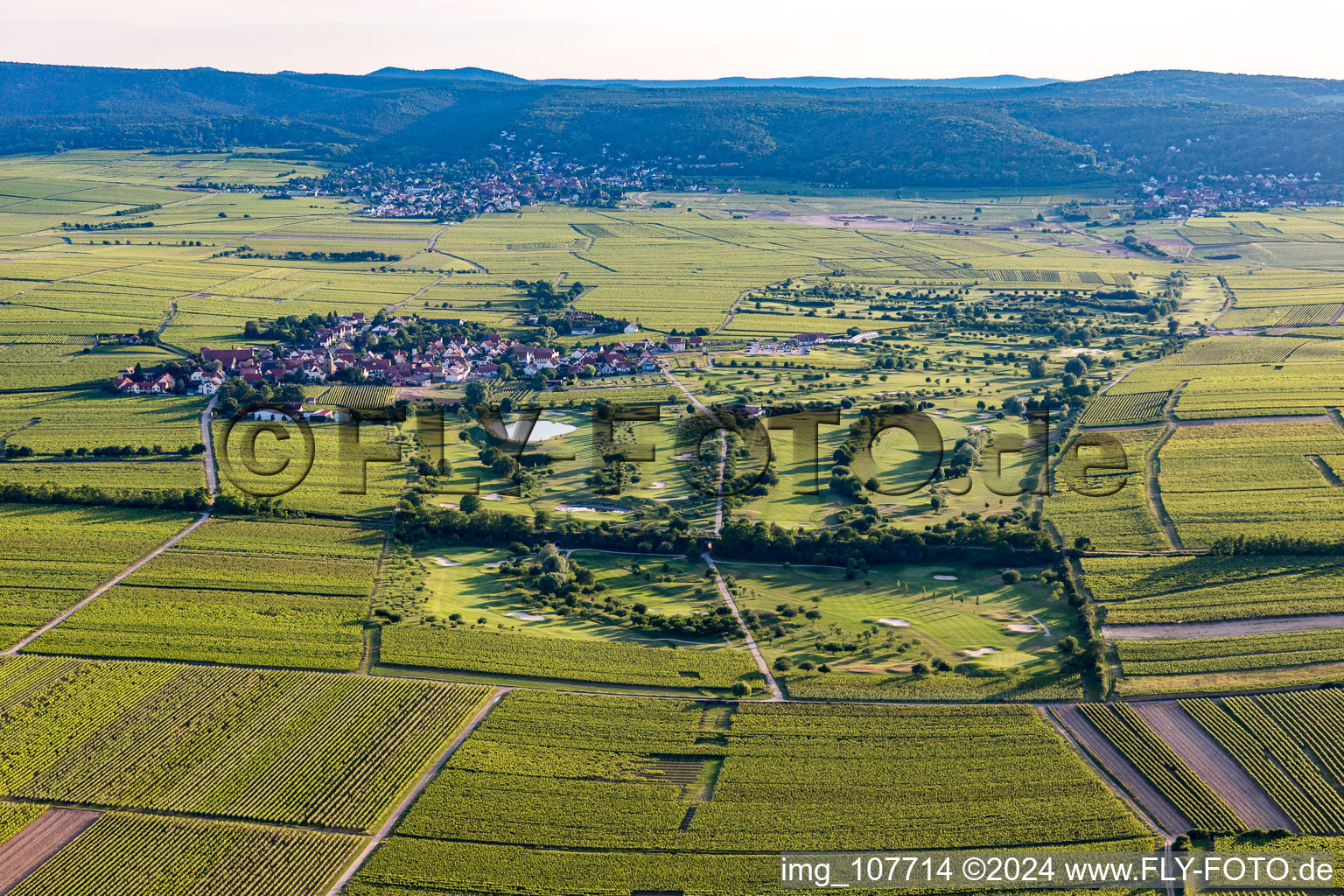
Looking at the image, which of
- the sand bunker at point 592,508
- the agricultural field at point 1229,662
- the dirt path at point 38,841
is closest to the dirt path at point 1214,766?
the agricultural field at point 1229,662

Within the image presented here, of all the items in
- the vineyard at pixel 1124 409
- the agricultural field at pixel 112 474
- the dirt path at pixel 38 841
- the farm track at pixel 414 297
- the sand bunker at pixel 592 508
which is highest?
the farm track at pixel 414 297

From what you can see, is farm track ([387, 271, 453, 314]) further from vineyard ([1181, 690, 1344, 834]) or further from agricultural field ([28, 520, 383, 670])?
vineyard ([1181, 690, 1344, 834])

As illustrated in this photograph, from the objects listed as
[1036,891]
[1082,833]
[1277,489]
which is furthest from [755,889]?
[1277,489]

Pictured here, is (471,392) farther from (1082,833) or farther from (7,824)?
(1082,833)

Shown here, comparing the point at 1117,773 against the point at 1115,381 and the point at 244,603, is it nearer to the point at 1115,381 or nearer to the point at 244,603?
the point at 244,603

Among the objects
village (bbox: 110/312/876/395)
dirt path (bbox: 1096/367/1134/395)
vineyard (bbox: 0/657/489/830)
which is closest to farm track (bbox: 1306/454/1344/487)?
dirt path (bbox: 1096/367/1134/395)

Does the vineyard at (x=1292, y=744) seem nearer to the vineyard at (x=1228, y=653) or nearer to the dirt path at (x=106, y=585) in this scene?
the vineyard at (x=1228, y=653)

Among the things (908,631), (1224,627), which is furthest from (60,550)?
(1224,627)

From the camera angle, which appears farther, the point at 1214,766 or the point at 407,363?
the point at 407,363
